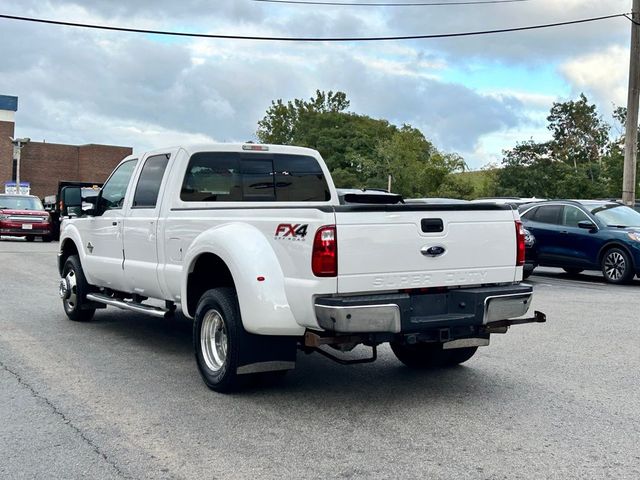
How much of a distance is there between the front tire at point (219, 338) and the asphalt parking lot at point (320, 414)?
156 millimetres

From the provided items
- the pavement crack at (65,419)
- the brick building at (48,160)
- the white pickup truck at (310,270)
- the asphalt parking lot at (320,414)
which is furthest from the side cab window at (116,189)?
the brick building at (48,160)

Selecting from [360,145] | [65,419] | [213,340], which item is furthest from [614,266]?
[360,145]

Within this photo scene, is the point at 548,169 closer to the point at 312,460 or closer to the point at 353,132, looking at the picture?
the point at 353,132

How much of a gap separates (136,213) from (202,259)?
5.37ft

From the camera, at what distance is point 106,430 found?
198 inches

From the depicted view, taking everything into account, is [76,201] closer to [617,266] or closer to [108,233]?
[108,233]

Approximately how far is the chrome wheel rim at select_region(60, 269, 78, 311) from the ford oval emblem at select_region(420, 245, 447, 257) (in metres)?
5.33

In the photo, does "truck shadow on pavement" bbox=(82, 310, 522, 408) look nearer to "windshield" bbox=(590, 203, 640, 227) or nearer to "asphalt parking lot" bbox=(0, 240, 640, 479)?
"asphalt parking lot" bbox=(0, 240, 640, 479)

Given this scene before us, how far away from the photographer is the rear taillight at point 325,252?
5.17 m

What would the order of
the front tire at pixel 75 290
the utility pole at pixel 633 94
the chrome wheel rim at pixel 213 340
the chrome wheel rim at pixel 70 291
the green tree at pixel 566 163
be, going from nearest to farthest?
the chrome wheel rim at pixel 213 340
the front tire at pixel 75 290
the chrome wheel rim at pixel 70 291
the utility pole at pixel 633 94
the green tree at pixel 566 163

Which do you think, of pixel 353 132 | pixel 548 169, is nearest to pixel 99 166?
pixel 353 132

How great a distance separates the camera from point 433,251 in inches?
220

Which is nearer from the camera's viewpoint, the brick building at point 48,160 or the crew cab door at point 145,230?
the crew cab door at point 145,230

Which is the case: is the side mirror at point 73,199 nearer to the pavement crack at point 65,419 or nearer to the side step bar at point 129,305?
the side step bar at point 129,305
